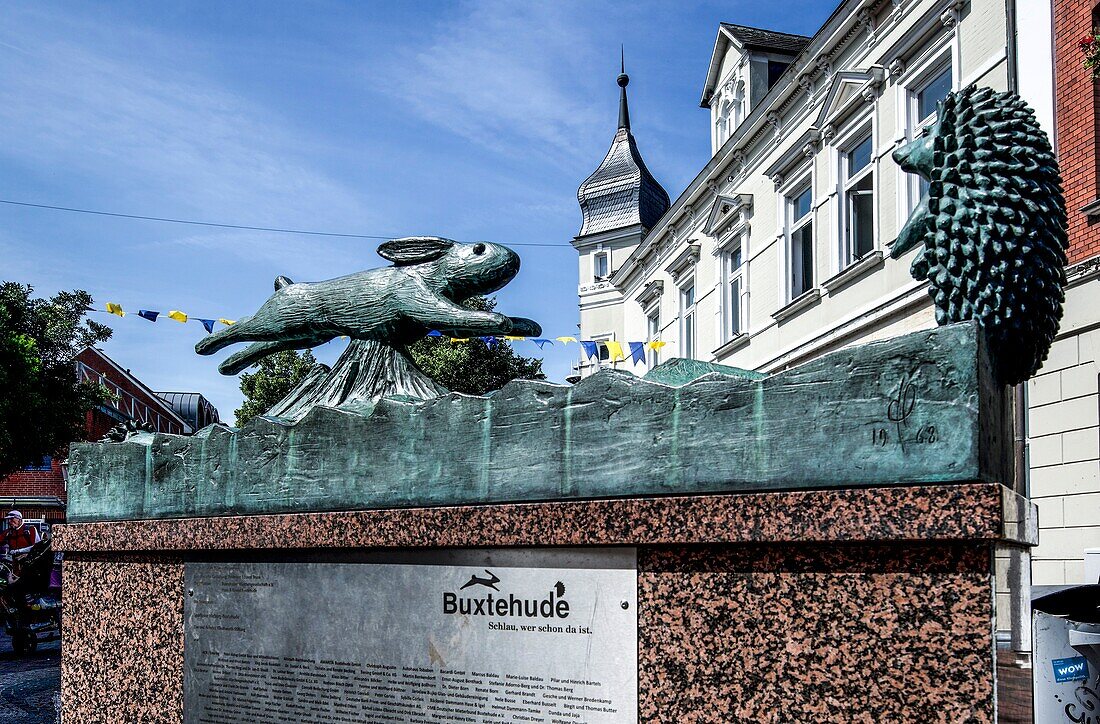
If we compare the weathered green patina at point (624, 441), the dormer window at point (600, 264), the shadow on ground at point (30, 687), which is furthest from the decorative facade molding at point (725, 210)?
the dormer window at point (600, 264)

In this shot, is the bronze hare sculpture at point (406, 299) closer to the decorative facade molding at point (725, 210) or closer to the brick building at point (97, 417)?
the decorative facade molding at point (725, 210)

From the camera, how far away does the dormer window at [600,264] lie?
33.4 meters

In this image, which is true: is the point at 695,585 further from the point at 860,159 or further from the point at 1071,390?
the point at 860,159

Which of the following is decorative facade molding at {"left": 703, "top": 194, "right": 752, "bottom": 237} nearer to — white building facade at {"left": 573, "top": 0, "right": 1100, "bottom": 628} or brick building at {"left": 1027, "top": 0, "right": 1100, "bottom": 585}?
white building facade at {"left": 573, "top": 0, "right": 1100, "bottom": 628}

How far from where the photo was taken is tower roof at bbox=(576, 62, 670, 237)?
33.5 meters

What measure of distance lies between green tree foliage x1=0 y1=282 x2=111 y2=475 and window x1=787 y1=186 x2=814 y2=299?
1551cm

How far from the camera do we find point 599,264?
33.8 m

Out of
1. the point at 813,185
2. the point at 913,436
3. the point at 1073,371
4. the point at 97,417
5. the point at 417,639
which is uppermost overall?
the point at 813,185

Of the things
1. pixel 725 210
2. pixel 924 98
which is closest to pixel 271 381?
pixel 725 210

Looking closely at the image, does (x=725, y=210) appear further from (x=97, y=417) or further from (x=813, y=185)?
(x=97, y=417)

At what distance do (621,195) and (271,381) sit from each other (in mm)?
12815

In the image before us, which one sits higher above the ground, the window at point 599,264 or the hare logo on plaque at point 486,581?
the window at point 599,264

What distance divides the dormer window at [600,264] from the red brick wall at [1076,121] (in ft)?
76.8

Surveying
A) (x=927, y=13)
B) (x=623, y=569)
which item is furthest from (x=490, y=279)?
(x=927, y=13)
